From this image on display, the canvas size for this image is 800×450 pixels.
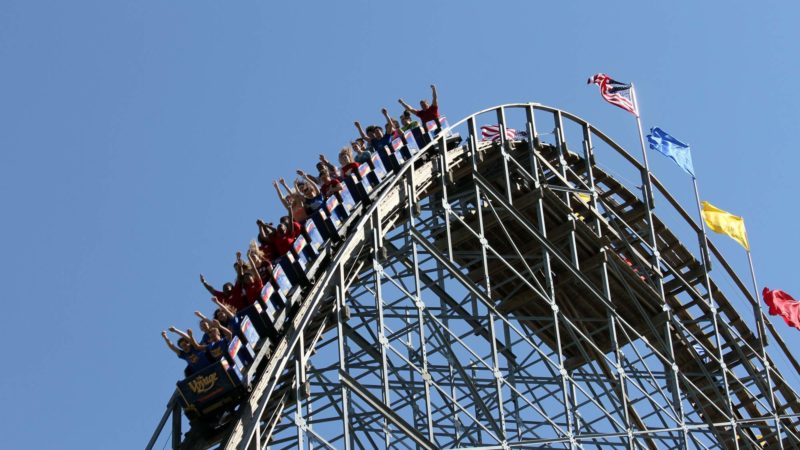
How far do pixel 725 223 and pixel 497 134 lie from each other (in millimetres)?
4903

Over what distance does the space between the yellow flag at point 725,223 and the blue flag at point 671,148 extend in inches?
26.6

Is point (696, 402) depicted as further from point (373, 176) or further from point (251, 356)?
point (251, 356)

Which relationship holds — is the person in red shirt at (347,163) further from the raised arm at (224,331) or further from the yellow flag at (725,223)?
the yellow flag at (725,223)

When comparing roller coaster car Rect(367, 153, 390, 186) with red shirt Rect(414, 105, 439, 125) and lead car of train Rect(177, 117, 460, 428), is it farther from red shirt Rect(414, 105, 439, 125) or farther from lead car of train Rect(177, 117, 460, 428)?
red shirt Rect(414, 105, 439, 125)

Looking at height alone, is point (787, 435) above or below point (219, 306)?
below

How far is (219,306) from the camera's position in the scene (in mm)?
18797

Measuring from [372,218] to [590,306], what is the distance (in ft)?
17.3

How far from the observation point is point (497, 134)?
24.9 metres

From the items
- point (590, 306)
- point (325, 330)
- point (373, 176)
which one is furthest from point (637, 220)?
point (325, 330)

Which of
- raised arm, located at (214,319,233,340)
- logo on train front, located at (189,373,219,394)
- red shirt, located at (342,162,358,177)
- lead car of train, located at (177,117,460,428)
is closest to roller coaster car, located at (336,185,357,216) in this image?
lead car of train, located at (177,117,460,428)

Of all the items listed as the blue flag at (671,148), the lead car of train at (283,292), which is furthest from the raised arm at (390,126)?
the blue flag at (671,148)

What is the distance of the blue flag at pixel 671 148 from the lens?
27578mm

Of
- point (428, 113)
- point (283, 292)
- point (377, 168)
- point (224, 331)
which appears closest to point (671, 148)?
point (428, 113)

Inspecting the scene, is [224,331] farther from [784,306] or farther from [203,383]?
[784,306]
